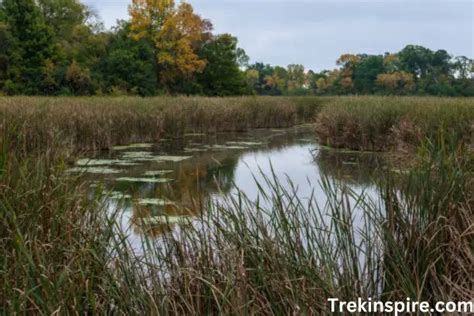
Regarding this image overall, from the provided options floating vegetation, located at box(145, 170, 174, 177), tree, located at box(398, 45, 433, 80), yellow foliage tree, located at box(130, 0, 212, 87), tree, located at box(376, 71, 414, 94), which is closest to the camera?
floating vegetation, located at box(145, 170, 174, 177)

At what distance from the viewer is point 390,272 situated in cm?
227

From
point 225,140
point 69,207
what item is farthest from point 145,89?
point 69,207

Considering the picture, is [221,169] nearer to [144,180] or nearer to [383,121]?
[144,180]

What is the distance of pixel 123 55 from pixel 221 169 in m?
16.6

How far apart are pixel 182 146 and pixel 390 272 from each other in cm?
844

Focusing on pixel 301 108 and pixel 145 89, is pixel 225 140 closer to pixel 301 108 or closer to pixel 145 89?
pixel 301 108

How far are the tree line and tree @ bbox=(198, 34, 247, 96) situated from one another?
0.16 feet

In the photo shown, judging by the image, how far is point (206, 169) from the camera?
7773 mm

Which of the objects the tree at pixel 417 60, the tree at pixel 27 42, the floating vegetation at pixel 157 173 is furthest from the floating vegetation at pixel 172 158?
the tree at pixel 417 60

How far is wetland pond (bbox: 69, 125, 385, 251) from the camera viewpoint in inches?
204

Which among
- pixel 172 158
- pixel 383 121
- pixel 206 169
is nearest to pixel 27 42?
pixel 172 158

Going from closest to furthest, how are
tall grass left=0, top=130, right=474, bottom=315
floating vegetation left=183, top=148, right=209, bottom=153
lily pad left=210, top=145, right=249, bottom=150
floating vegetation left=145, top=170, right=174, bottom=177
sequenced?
1. tall grass left=0, top=130, right=474, bottom=315
2. floating vegetation left=145, top=170, right=174, bottom=177
3. floating vegetation left=183, top=148, right=209, bottom=153
4. lily pad left=210, top=145, right=249, bottom=150

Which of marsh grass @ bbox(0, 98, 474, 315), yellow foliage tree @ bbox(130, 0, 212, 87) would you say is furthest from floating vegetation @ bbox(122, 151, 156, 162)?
yellow foliage tree @ bbox(130, 0, 212, 87)

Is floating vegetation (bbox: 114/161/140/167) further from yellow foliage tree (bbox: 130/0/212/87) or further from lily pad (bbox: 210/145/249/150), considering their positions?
yellow foliage tree (bbox: 130/0/212/87)
